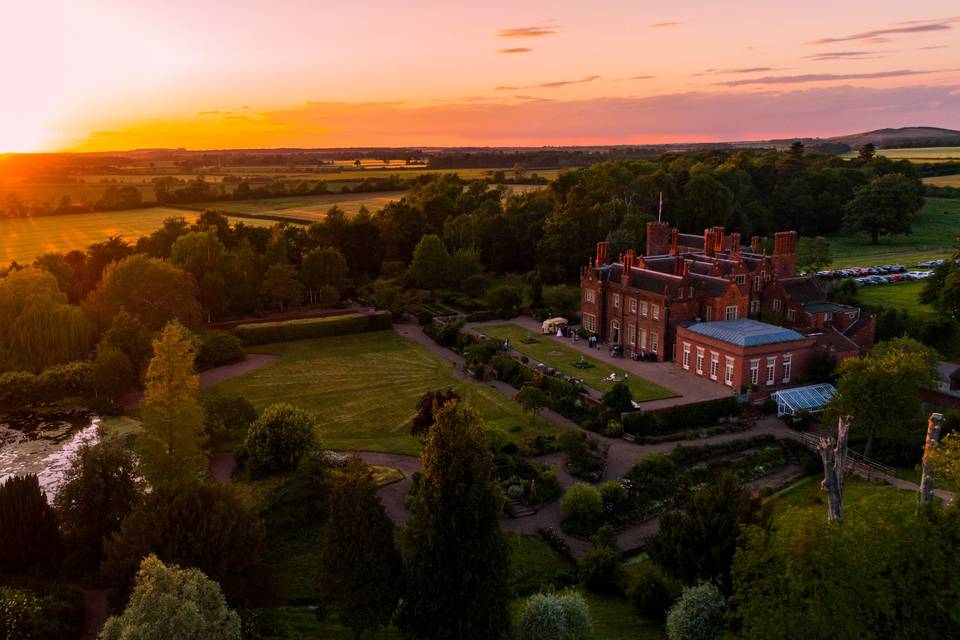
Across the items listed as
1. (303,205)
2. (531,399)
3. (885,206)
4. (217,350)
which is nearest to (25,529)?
(531,399)

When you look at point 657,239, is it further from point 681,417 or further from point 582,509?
point 582,509

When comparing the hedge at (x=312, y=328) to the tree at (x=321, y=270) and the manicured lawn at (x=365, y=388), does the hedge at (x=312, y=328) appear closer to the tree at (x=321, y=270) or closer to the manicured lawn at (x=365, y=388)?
the manicured lawn at (x=365, y=388)

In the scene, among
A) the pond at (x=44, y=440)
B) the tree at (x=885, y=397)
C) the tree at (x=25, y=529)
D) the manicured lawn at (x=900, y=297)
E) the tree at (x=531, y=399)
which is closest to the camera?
the tree at (x=25, y=529)

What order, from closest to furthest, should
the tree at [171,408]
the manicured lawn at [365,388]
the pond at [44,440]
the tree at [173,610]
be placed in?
the tree at [173,610] < the tree at [171,408] < the pond at [44,440] < the manicured lawn at [365,388]

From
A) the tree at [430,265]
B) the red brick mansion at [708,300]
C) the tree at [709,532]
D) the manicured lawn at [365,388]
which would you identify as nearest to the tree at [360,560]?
the tree at [709,532]

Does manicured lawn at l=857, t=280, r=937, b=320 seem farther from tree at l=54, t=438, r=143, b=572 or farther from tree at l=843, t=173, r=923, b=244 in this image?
tree at l=54, t=438, r=143, b=572

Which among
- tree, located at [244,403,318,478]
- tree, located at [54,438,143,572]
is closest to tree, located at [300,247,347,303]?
tree, located at [244,403,318,478]

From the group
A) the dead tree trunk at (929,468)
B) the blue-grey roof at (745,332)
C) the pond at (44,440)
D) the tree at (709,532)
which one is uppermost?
the dead tree trunk at (929,468)

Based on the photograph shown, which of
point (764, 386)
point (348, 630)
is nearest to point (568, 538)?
point (348, 630)
